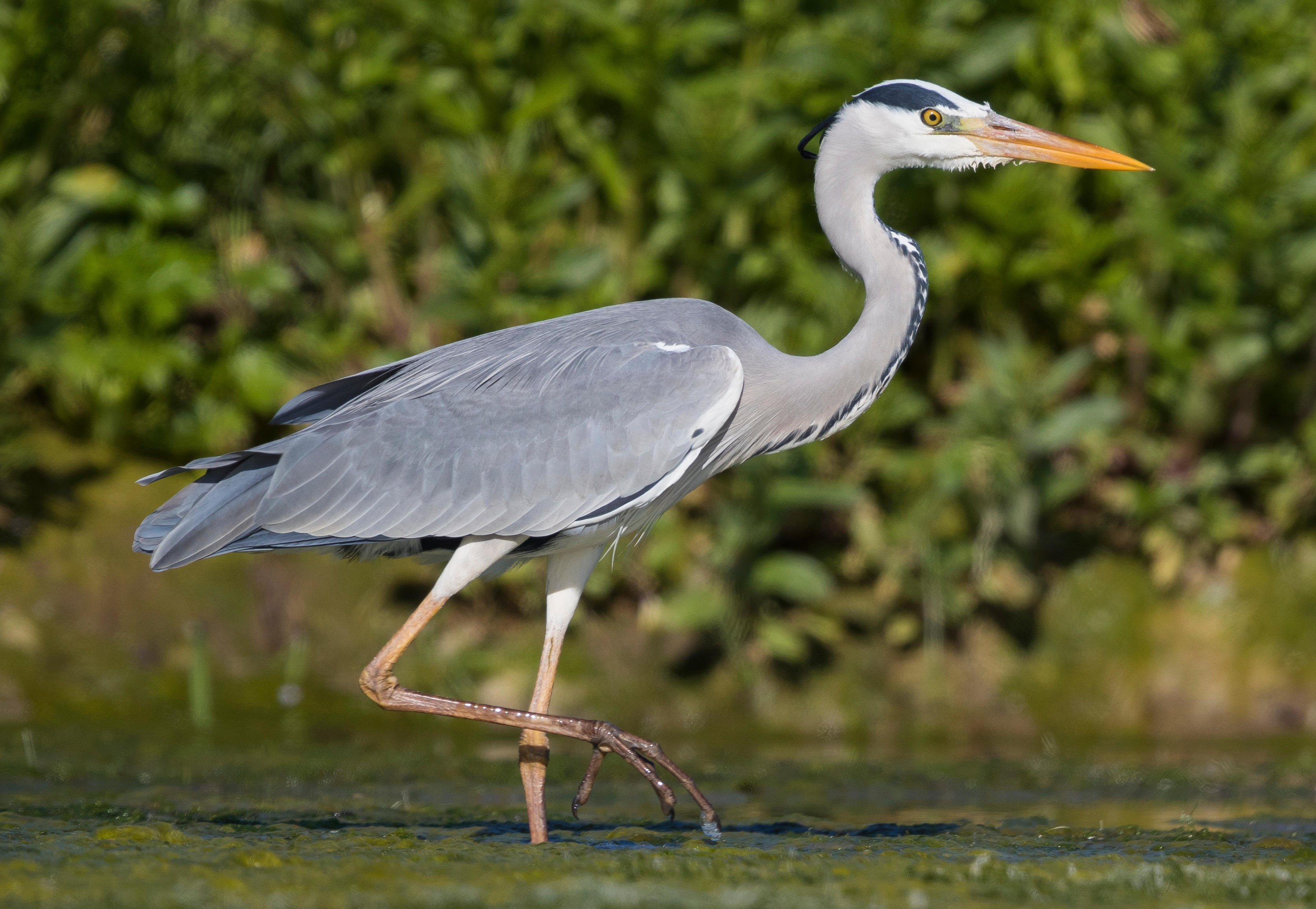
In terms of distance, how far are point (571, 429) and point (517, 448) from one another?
0.66ft

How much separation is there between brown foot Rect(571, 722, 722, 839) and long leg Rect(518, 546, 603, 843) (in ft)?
0.82

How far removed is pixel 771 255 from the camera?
7449mm

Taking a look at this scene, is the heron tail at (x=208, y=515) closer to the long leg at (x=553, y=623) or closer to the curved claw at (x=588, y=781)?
the long leg at (x=553, y=623)

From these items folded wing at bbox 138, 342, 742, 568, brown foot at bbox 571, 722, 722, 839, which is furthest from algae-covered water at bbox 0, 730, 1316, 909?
folded wing at bbox 138, 342, 742, 568

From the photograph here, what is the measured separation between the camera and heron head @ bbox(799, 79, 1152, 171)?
18.0 feet

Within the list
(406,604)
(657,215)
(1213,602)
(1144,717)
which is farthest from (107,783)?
(1213,602)

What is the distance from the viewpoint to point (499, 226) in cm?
725

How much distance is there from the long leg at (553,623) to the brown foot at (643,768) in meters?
0.25

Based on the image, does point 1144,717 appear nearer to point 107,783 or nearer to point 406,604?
point 406,604

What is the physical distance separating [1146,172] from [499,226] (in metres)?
3.05

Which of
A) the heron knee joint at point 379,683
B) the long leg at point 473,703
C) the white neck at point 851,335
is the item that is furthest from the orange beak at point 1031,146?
the heron knee joint at point 379,683

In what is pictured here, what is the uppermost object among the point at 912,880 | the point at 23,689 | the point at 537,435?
the point at 537,435

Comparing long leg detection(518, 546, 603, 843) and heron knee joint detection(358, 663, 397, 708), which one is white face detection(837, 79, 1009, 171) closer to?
long leg detection(518, 546, 603, 843)

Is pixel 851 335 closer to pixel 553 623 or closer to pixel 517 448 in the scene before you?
pixel 517 448
